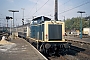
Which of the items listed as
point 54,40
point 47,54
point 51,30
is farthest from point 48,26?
point 47,54

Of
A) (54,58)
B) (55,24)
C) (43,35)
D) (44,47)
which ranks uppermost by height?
(55,24)

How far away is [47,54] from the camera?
15070 mm

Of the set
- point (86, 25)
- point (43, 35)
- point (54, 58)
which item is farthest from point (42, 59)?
point (86, 25)

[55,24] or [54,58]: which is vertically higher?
[55,24]

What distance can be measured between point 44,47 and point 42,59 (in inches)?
94.2

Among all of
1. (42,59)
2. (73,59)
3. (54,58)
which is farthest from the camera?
(54,58)

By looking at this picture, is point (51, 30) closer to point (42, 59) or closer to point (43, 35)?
point (43, 35)

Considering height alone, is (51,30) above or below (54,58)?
above

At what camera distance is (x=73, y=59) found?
12773 mm

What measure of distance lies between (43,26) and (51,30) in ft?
2.80

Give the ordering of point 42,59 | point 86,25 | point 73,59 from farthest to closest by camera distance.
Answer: point 86,25 < point 73,59 < point 42,59

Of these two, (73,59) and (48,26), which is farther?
(48,26)

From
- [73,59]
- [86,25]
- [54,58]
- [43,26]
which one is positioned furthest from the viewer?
[86,25]

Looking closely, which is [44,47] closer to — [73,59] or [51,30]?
[51,30]
